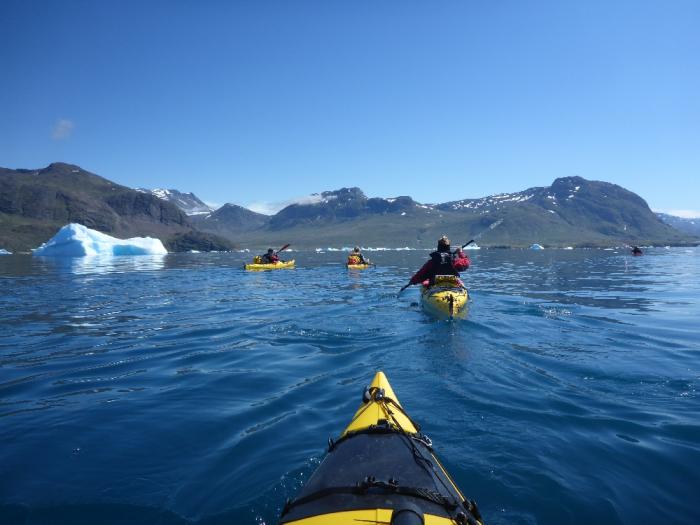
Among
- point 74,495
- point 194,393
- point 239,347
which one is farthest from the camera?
point 239,347

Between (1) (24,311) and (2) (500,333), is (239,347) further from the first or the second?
(1) (24,311)

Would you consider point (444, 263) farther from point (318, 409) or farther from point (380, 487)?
point (380, 487)

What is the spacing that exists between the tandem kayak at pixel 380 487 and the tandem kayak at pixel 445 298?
1028 cm

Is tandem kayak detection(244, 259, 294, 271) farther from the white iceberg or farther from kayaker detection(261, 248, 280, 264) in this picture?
the white iceberg

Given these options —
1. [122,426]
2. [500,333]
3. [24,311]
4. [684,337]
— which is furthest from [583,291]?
[24,311]

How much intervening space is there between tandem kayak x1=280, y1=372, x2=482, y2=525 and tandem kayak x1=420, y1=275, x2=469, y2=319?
10.3 meters

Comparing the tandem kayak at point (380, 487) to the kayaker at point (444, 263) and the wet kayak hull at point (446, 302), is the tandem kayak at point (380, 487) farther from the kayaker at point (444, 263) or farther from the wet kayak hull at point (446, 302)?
the kayaker at point (444, 263)

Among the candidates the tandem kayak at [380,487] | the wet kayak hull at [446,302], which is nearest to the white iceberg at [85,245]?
the wet kayak hull at [446,302]

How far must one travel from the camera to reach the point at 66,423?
23.7ft

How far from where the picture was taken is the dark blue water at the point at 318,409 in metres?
5.10

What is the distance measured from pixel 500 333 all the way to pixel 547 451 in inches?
301

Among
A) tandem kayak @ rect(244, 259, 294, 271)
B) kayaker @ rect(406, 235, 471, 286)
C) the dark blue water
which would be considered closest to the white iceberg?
tandem kayak @ rect(244, 259, 294, 271)

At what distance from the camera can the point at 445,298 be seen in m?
14.9

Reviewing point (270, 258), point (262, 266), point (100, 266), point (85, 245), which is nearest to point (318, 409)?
point (262, 266)
